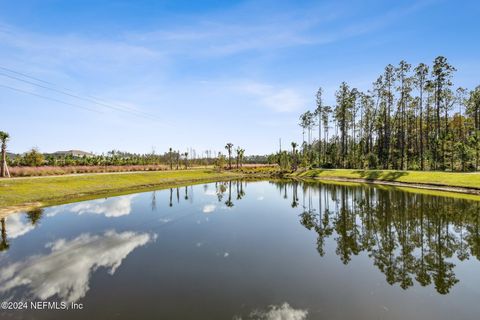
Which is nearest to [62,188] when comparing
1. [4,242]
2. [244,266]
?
[4,242]

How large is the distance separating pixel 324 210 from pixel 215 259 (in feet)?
55.3

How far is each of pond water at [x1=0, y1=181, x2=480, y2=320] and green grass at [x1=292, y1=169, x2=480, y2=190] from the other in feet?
56.4

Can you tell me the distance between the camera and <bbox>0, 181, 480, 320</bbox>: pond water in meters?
8.10

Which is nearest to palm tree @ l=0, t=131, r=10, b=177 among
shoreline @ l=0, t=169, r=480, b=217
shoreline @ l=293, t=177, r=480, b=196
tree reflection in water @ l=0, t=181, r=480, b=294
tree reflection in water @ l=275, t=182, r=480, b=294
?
shoreline @ l=0, t=169, r=480, b=217

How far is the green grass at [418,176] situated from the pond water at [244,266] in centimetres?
1719

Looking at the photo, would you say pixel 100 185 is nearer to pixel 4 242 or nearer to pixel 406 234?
pixel 4 242

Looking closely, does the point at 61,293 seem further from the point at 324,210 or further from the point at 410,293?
the point at 324,210

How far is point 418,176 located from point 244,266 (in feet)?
143

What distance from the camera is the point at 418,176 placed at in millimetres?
43812

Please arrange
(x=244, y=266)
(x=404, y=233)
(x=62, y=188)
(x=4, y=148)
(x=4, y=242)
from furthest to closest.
A: 1. (x=4, y=148)
2. (x=62, y=188)
3. (x=404, y=233)
4. (x=4, y=242)
5. (x=244, y=266)

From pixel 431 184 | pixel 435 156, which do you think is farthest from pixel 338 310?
pixel 435 156

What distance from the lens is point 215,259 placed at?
12.3m

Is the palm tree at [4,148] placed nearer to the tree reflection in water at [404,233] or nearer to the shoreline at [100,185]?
the shoreline at [100,185]

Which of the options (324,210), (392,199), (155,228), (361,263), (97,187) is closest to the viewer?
(361,263)
